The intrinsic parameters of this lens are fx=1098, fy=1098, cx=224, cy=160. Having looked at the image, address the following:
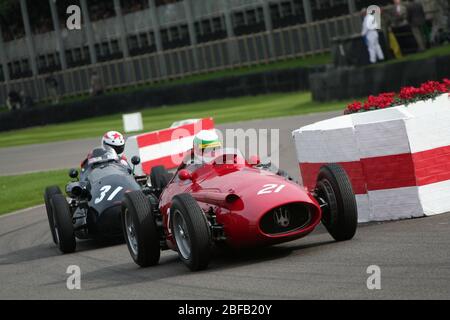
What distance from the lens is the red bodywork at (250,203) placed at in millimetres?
9500

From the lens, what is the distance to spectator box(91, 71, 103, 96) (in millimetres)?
47781

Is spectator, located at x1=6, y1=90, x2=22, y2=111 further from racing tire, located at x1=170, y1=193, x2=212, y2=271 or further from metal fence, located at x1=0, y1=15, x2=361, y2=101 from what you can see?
racing tire, located at x1=170, y1=193, x2=212, y2=271

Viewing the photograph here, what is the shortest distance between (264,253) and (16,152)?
22.0m

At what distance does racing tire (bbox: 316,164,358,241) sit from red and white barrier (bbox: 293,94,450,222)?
41.5 inches

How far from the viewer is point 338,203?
10.0 metres

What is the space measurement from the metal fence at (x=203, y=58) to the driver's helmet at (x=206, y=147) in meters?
28.7

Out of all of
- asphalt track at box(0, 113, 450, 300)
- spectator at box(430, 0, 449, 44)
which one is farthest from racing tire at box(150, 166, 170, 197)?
spectator at box(430, 0, 449, 44)

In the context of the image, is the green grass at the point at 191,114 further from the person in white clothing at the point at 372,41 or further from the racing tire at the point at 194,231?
the racing tire at the point at 194,231

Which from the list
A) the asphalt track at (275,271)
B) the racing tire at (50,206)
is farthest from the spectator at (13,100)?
the asphalt track at (275,271)

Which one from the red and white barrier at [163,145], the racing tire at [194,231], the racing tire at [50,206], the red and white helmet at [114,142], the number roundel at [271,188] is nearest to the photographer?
the racing tire at [194,231]

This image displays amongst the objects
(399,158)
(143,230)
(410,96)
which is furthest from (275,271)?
(410,96)

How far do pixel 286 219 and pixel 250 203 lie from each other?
36 cm
